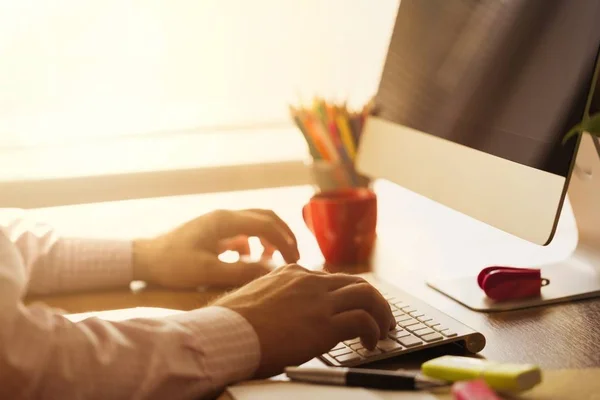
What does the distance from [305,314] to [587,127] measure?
343 millimetres

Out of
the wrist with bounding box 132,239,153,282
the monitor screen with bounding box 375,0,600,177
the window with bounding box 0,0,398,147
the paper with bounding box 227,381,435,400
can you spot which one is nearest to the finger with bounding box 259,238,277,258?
the wrist with bounding box 132,239,153,282

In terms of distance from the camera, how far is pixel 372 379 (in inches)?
24.8

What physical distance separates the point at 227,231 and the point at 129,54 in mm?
648

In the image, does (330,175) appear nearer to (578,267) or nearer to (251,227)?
(251,227)

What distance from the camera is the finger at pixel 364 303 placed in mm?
733

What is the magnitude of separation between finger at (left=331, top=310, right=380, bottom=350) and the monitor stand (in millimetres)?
196

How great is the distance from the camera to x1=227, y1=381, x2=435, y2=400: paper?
2.01 ft

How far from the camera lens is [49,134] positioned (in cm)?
154

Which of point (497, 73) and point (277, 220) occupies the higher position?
point (497, 73)

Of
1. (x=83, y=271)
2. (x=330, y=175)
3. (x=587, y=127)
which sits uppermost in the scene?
(x=587, y=127)

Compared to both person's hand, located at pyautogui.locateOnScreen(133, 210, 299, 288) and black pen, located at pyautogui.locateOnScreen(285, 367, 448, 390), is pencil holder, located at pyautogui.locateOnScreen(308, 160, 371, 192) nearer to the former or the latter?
person's hand, located at pyautogui.locateOnScreen(133, 210, 299, 288)

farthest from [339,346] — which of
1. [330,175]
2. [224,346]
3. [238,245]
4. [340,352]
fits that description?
[330,175]

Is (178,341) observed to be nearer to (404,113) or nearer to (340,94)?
(404,113)

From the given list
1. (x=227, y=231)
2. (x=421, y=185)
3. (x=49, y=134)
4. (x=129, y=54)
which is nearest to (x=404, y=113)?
(x=421, y=185)
